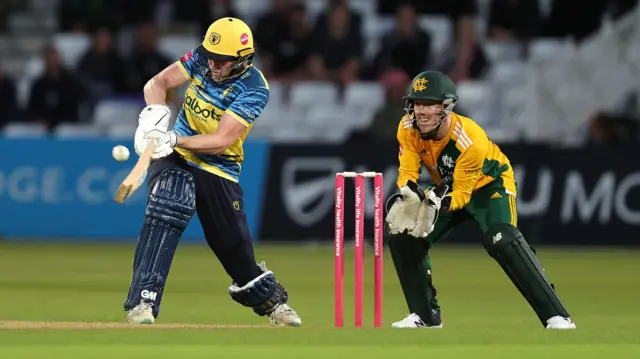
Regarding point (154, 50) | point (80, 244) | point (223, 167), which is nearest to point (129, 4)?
point (154, 50)

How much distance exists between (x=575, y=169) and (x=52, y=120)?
23.0 ft

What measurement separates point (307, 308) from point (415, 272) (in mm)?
1745

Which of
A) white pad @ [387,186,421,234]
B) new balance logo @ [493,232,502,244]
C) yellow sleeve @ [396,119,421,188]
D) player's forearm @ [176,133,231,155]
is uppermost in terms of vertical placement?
player's forearm @ [176,133,231,155]

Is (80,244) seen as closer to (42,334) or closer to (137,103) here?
(137,103)

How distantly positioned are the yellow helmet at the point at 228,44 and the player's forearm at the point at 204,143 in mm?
499

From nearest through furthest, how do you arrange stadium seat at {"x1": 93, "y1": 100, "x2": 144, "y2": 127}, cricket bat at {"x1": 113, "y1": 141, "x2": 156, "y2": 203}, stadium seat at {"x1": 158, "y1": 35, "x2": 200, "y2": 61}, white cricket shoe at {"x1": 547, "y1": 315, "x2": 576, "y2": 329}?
cricket bat at {"x1": 113, "y1": 141, "x2": 156, "y2": 203} → white cricket shoe at {"x1": 547, "y1": 315, "x2": 576, "y2": 329} → stadium seat at {"x1": 93, "y1": 100, "x2": 144, "y2": 127} → stadium seat at {"x1": 158, "y1": 35, "x2": 200, "y2": 61}

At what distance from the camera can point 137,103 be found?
63.7ft

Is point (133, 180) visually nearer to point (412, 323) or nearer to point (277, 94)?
point (412, 323)

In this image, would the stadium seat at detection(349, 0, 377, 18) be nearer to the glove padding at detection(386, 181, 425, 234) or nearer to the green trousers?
the green trousers

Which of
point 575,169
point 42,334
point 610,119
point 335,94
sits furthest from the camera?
point 335,94

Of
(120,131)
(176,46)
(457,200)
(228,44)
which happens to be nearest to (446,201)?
(457,200)

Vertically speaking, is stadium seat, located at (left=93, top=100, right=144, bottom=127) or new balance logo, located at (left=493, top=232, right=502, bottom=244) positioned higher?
new balance logo, located at (left=493, top=232, right=502, bottom=244)

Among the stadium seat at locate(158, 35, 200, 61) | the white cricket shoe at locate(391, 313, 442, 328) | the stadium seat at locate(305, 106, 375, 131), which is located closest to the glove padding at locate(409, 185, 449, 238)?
the white cricket shoe at locate(391, 313, 442, 328)

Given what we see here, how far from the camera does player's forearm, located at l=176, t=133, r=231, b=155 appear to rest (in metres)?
8.67
